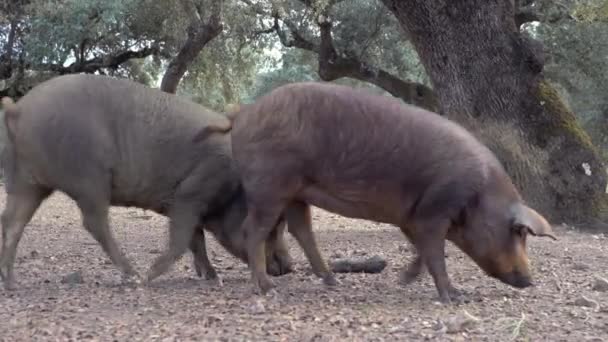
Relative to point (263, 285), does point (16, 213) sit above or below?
above

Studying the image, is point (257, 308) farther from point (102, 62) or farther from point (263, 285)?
point (102, 62)

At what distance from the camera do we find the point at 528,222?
5.51 m

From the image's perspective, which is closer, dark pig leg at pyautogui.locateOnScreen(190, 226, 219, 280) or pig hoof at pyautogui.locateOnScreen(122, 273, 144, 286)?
pig hoof at pyautogui.locateOnScreen(122, 273, 144, 286)

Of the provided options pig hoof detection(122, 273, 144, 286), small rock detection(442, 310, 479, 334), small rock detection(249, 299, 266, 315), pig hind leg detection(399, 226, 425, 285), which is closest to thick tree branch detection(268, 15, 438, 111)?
pig hoof detection(122, 273, 144, 286)

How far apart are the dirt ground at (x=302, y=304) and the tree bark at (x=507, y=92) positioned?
160 cm

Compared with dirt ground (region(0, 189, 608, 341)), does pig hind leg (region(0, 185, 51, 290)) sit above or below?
above

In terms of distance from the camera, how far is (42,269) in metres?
7.59

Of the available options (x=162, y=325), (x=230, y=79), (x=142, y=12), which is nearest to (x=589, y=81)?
(x=230, y=79)

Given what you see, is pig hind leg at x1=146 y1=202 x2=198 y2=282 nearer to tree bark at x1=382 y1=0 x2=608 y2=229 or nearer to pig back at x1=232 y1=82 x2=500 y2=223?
pig back at x1=232 y1=82 x2=500 y2=223

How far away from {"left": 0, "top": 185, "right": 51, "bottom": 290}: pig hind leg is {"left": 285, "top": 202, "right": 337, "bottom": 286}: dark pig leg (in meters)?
1.90

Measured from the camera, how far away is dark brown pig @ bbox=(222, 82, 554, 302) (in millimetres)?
5559

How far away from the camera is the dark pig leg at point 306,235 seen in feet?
20.8

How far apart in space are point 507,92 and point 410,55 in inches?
517

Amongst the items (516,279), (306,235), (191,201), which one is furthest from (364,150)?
(191,201)
